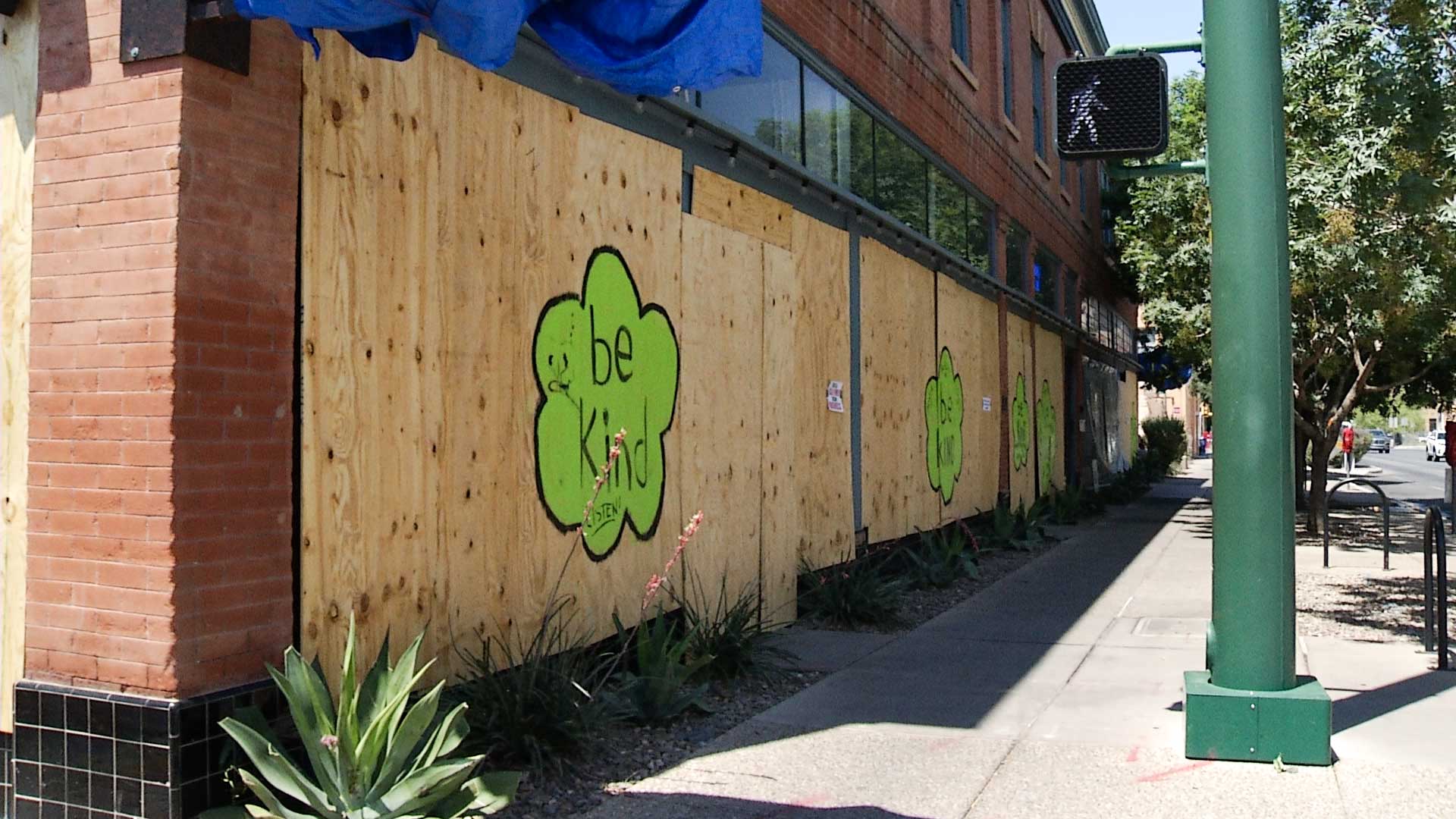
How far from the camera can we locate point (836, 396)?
1072cm

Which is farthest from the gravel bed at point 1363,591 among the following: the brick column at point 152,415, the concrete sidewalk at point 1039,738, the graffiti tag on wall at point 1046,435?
the brick column at point 152,415

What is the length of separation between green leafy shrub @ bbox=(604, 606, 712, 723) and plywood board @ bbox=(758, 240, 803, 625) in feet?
6.95

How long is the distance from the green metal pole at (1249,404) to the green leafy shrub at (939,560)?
587cm

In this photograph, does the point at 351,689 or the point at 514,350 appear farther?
the point at 514,350

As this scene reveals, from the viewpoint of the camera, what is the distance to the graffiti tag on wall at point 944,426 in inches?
537

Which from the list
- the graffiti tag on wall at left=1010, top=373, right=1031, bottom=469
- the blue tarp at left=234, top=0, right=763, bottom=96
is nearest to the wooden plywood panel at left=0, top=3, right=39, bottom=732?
the blue tarp at left=234, top=0, right=763, bottom=96

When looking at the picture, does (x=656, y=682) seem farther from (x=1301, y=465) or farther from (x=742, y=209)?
(x=1301, y=465)

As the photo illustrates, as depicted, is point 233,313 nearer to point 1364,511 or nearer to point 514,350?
point 514,350

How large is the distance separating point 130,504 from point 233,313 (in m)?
0.78

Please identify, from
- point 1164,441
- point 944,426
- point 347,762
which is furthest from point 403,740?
point 1164,441

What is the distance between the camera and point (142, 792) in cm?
441

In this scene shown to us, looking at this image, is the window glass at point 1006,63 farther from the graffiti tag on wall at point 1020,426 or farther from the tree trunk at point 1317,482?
the tree trunk at point 1317,482

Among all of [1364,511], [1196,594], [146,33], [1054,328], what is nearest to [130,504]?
[146,33]

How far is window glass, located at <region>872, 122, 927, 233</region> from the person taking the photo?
41.1ft
